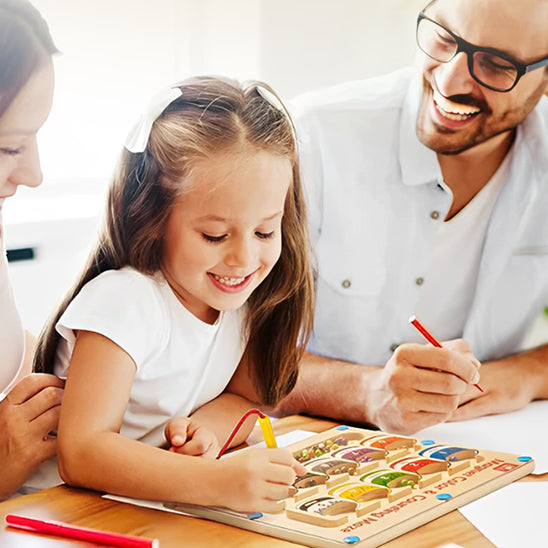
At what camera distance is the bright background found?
1.76 metres

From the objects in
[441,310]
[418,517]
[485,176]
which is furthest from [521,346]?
[418,517]

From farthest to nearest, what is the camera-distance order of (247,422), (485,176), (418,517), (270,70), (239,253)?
(270,70) < (485,176) < (247,422) < (239,253) < (418,517)

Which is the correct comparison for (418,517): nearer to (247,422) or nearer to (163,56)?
(247,422)

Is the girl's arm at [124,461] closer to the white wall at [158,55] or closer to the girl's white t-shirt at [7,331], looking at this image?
the girl's white t-shirt at [7,331]

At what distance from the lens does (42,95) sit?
2.78 feet

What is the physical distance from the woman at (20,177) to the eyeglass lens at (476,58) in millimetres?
708

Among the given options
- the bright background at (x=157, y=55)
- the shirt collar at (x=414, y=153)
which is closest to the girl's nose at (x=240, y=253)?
the shirt collar at (x=414, y=153)

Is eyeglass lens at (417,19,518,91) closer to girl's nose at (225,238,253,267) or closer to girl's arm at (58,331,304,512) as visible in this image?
girl's nose at (225,238,253,267)

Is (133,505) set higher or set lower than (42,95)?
lower

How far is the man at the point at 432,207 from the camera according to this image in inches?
54.5

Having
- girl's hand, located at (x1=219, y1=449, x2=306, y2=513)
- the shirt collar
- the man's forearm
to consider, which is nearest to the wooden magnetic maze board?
girl's hand, located at (x1=219, y1=449, x2=306, y2=513)

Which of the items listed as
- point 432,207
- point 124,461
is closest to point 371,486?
point 124,461

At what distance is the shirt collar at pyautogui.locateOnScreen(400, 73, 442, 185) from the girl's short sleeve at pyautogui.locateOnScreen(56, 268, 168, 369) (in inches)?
23.5

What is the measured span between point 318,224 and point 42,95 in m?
0.65
